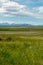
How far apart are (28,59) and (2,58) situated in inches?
84.3

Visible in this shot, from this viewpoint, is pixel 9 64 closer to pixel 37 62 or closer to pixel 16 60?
pixel 16 60

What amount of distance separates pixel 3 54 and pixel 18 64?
2.03 meters

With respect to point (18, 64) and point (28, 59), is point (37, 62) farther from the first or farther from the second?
point (18, 64)

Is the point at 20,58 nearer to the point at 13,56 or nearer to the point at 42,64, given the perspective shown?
the point at 13,56

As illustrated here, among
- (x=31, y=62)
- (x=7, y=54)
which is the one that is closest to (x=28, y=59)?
(x=31, y=62)

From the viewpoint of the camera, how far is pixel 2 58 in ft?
49.5

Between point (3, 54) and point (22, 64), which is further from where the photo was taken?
point (3, 54)

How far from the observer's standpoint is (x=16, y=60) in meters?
15.0

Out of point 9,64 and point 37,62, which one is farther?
point 37,62

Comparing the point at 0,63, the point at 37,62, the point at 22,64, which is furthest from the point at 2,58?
the point at 37,62

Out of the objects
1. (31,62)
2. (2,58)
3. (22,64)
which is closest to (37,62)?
(31,62)

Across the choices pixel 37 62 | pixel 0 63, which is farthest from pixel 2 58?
pixel 37 62

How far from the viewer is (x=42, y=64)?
590 inches

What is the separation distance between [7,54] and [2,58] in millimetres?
926
